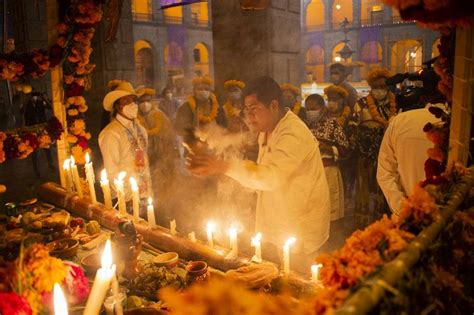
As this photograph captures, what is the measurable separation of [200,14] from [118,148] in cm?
3868

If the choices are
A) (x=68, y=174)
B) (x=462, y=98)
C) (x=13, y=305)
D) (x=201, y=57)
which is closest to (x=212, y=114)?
(x=68, y=174)

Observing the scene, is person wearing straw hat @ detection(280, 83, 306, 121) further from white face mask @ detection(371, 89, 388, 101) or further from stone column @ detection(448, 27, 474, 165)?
stone column @ detection(448, 27, 474, 165)

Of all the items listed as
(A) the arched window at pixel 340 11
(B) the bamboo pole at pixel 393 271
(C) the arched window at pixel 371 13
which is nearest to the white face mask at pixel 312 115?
(B) the bamboo pole at pixel 393 271

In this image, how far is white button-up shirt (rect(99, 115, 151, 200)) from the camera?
525 centimetres

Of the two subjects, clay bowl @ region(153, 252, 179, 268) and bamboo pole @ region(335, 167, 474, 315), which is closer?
bamboo pole @ region(335, 167, 474, 315)

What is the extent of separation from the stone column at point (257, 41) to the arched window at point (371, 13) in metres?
33.6

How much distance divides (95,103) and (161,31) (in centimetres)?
3001

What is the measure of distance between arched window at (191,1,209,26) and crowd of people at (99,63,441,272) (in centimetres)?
3368

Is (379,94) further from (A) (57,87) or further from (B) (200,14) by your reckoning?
(B) (200,14)

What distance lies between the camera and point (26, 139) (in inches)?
171

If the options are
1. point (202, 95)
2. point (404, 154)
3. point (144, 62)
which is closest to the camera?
point (404, 154)

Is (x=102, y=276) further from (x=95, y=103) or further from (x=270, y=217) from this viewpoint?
(x=95, y=103)

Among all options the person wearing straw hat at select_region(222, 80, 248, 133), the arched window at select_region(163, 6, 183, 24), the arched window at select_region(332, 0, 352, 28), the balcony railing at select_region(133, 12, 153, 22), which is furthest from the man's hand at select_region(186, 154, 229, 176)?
the arched window at select_region(332, 0, 352, 28)

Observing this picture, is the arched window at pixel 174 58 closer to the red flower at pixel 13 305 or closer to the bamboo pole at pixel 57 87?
the bamboo pole at pixel 57 87
